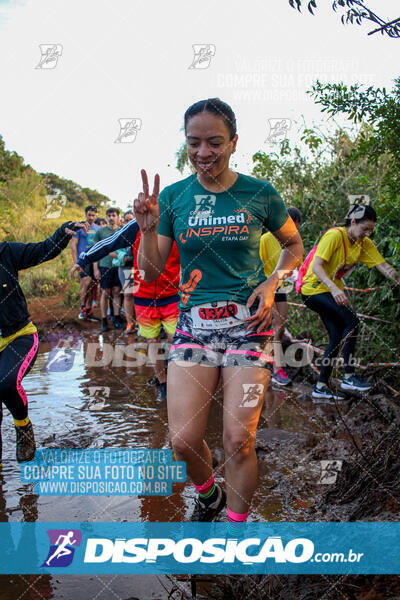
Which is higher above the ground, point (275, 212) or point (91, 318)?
point (275, 212)

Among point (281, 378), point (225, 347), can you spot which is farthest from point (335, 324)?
point (225, 347)

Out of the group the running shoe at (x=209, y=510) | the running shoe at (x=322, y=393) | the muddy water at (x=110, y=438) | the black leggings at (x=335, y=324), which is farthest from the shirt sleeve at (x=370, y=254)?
the running shoe at (x=209, y=510)

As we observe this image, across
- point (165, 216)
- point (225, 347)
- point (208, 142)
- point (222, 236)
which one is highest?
point (208, 142)

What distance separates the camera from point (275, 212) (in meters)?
2.59

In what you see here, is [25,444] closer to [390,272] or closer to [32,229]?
[390,272]

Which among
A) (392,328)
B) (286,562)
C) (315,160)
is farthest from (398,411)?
(315,160)

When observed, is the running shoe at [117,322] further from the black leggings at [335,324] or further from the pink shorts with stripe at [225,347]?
the pink shorts with stripe at [225,347]

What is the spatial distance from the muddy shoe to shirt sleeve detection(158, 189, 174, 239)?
2029mm

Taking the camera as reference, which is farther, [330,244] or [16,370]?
[330,244]

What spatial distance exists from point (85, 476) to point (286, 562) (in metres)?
1.77

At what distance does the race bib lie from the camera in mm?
2465

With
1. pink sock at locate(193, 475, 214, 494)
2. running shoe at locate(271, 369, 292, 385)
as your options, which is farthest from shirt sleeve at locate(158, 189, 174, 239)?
running shoe at locate(271, 369, 292, 385)

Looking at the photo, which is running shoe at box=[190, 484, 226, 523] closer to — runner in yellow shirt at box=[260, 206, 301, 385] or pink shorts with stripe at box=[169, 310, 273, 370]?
pink shorts with stripe at box=[169, 310, 273, 370]

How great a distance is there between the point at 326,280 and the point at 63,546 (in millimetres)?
3405
